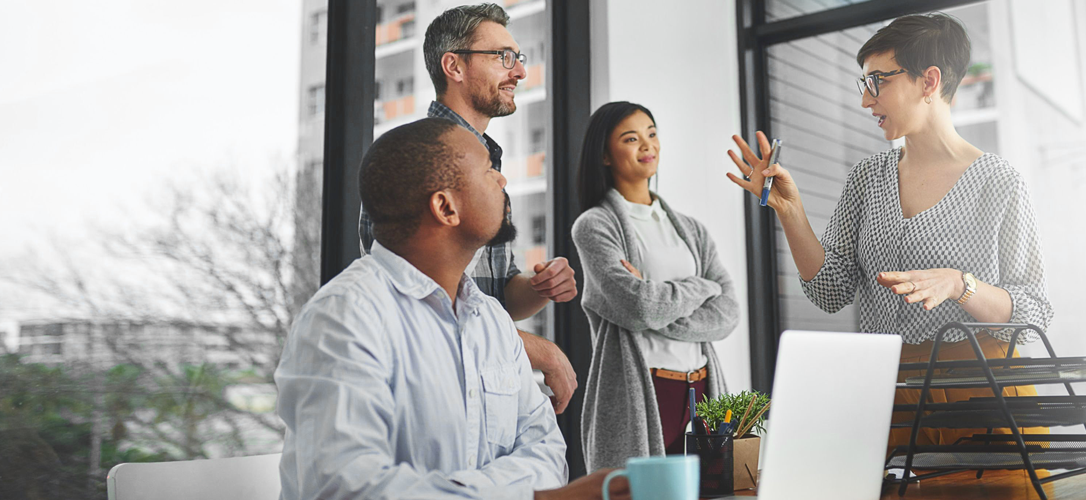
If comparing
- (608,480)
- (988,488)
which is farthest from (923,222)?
(608,480)

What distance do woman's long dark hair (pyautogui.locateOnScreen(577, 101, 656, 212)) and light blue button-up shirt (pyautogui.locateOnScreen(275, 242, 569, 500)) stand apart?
4.20 ft

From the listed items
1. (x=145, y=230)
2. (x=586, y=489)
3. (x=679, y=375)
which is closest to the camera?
(x=586, y=489)

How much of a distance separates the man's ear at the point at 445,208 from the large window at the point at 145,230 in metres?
0.94

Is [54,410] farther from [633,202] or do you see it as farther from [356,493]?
[633,202]

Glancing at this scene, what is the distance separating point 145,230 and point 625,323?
1268 mm

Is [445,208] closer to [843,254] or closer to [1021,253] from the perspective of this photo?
[843,254]

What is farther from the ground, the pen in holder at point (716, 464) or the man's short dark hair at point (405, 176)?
the man's short dark hair at point (405, 176)

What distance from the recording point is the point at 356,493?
0.93 m

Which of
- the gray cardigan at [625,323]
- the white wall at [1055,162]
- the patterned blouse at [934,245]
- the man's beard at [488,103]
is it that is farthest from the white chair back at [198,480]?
the white wall at [1055,162]

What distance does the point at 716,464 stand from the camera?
121cm

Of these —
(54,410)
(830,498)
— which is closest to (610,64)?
(54,410)

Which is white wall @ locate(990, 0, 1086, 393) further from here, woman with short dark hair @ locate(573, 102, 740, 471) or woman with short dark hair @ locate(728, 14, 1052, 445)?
woman with short dark hair @ locate(728, 14, 1052, 445)

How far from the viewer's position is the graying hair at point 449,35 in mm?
2059

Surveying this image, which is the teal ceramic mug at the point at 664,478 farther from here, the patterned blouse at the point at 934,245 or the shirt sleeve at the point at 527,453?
the patterned blouse at the point at 934,245
